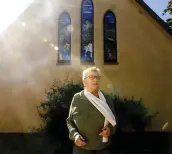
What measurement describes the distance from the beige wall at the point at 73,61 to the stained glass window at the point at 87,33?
0.17 m

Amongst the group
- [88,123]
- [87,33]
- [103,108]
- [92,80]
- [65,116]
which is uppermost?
[87,33]

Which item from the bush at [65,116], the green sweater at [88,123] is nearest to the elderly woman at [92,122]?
the green sweater at [88,123]

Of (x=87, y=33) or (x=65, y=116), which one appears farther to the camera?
(x=87, y=33)

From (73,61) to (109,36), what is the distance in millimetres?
1600

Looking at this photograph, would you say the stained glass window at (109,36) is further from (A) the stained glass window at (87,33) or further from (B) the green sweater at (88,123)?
(B) the green sweater at (88,123)

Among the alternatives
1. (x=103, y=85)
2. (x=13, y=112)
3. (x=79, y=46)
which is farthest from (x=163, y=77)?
(x=13, y=112)

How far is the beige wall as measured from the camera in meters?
12.3

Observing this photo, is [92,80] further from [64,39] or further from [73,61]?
[64,39]

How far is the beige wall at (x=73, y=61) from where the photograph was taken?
12.3m

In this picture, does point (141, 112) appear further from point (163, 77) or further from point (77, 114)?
point (77, 114)

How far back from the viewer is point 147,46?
12.5 m

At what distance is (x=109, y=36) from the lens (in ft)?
42.1

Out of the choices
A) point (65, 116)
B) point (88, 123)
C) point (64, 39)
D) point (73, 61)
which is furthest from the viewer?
point (64, 39)

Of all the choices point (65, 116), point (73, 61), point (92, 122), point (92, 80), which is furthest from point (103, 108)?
point (73, 61)
